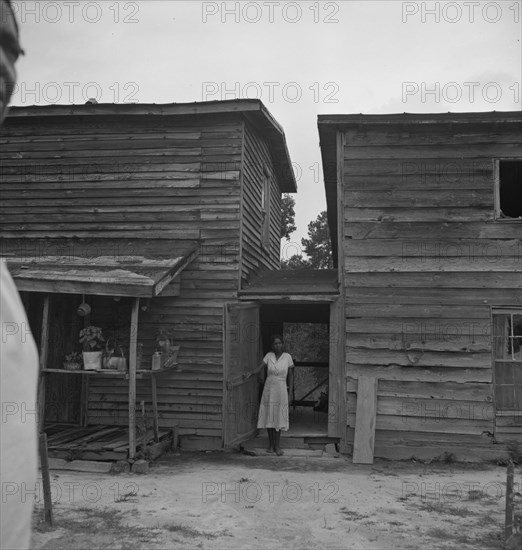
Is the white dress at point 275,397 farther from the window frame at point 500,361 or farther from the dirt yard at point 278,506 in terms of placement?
the window frame at point 500,361

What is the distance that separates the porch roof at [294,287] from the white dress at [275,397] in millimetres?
1089

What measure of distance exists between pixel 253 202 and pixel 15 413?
447 inches

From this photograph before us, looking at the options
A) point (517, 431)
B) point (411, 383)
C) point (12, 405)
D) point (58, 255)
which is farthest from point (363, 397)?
point (12, 405)

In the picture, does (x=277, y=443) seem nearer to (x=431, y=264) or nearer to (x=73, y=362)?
(x=73, y=362)

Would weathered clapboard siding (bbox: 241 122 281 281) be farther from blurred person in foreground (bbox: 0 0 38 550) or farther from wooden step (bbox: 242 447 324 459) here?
blurred person in foreground (bbox: 0 0 38 550)

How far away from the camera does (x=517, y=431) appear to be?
31.6 ft

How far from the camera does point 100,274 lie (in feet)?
29.8

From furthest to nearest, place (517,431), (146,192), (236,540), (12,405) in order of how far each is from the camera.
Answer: (146,192)
(517,431)
(236,540)
(12,405)

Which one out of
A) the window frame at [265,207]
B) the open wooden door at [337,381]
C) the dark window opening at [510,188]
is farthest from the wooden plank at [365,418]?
the window frame at [265,207]

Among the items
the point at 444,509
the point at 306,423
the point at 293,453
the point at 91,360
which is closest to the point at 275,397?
the point at 293,453

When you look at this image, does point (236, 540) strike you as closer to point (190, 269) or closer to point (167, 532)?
point (167, 532)

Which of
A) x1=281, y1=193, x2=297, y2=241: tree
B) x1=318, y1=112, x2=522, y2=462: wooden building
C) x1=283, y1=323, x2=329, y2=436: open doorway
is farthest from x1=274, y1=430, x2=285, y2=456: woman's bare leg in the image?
x1=281, y1=193, x2=297, y2=241: tree

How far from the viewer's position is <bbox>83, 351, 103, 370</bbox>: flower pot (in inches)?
366

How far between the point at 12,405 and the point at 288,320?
44.9 feet
